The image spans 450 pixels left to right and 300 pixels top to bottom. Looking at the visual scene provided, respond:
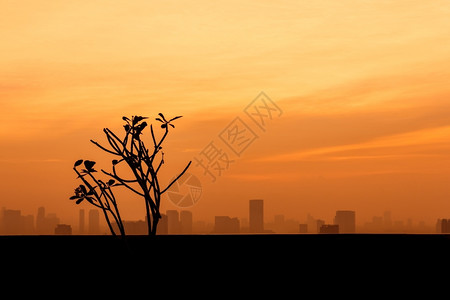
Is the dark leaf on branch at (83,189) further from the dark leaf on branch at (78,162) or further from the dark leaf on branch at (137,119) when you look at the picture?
the dark leaf on branch at (137,119)
